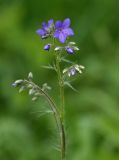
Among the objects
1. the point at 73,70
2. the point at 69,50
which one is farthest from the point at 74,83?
the point at 69,50

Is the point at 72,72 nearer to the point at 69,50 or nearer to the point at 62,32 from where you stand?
the point at 69,50

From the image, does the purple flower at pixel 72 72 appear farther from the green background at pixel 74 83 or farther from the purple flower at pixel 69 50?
the green background at pixel 74 83

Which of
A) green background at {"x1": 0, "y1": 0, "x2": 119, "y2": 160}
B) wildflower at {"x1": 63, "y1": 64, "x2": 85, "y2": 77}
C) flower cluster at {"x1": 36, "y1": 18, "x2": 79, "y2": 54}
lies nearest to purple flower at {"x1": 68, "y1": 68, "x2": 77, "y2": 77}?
wildflower at {"x1": 63, "y1": 64, "x2": 85, "y2": 77}

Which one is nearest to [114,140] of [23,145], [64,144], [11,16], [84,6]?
[23,145]

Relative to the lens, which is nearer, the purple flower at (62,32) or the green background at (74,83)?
the purple flower at (62,32)

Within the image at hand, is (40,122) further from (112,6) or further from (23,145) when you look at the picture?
(112,6)

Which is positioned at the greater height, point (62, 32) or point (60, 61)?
point (62, 32)

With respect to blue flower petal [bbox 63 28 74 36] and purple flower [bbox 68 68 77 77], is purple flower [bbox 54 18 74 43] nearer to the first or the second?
blue flower petal [bbox 63 28 74 36]

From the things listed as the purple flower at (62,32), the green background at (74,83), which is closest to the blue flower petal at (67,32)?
the purple flower at (62,32)
